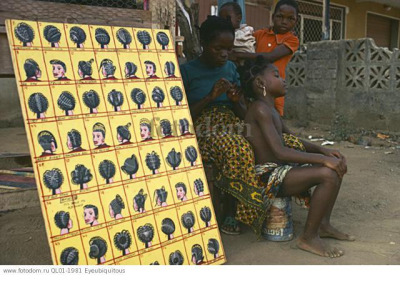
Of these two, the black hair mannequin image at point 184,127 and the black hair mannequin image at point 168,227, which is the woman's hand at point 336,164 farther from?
the black hair mannequin image at point 168,227

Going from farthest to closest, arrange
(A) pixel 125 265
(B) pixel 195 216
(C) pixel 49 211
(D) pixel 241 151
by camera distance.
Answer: (D) pixel 241 151
(B) pixel 195 216
(A) pixel 125 265
(C) pixel 49 211

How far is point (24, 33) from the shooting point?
1823mm

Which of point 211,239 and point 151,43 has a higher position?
point 151,43

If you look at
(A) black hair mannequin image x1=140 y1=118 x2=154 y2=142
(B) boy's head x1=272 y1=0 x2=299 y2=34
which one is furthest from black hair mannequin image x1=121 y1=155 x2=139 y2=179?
(B) boy's head x1=272 y1=0 x2=299 y2=34

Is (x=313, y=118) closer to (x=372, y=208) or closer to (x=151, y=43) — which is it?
(x=372, y=208)

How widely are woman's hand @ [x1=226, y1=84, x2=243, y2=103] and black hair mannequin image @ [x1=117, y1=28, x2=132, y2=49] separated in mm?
787

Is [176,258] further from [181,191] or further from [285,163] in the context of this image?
[285,163]

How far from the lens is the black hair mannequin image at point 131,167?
1.94 metres

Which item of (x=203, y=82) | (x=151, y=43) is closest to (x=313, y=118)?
(x=203, y=82)

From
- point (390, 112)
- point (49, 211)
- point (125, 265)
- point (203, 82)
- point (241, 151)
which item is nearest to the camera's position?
point (49, 211)

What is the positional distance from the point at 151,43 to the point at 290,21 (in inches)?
61.5

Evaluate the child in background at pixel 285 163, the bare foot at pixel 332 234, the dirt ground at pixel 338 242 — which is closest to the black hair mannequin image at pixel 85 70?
the child in background at pixel 285 163

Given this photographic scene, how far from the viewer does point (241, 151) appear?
2.37 meters

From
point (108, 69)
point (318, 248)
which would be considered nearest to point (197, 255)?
point (318, 248)
